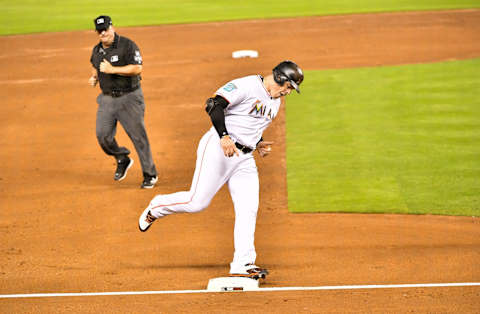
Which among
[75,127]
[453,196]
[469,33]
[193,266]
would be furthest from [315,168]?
[469,33]

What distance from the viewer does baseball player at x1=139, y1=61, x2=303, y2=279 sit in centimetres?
678

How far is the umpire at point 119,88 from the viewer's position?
9636 mm

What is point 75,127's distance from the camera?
1321cm

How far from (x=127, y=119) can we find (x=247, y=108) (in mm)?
3463

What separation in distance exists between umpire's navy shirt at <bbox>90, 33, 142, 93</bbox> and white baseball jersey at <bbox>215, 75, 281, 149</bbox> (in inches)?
124

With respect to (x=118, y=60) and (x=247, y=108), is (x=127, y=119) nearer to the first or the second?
(x=118, y=60)

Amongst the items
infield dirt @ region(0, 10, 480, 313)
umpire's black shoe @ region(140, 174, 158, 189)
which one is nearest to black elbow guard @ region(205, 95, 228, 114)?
infield dirt @ region(0, 10, 480, 313)

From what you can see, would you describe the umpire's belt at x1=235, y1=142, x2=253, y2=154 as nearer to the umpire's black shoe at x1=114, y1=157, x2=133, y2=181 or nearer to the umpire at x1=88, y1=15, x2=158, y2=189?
the umpire at x1=88, y1=15, x2=158, y2=189

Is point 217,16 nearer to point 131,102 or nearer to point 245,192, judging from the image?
point 131,102

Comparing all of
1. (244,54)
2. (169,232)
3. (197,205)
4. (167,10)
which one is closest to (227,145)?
(197,205)

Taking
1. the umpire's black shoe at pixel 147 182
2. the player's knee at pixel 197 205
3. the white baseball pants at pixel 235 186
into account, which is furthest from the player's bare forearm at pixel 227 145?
the umpire's black shoe at pixel 147 182

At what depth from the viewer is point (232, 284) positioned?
682cm

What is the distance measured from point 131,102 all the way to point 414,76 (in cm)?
770

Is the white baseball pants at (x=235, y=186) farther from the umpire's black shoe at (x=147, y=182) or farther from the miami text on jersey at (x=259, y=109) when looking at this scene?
the umpire's black shoe at (x=147, y=182)
